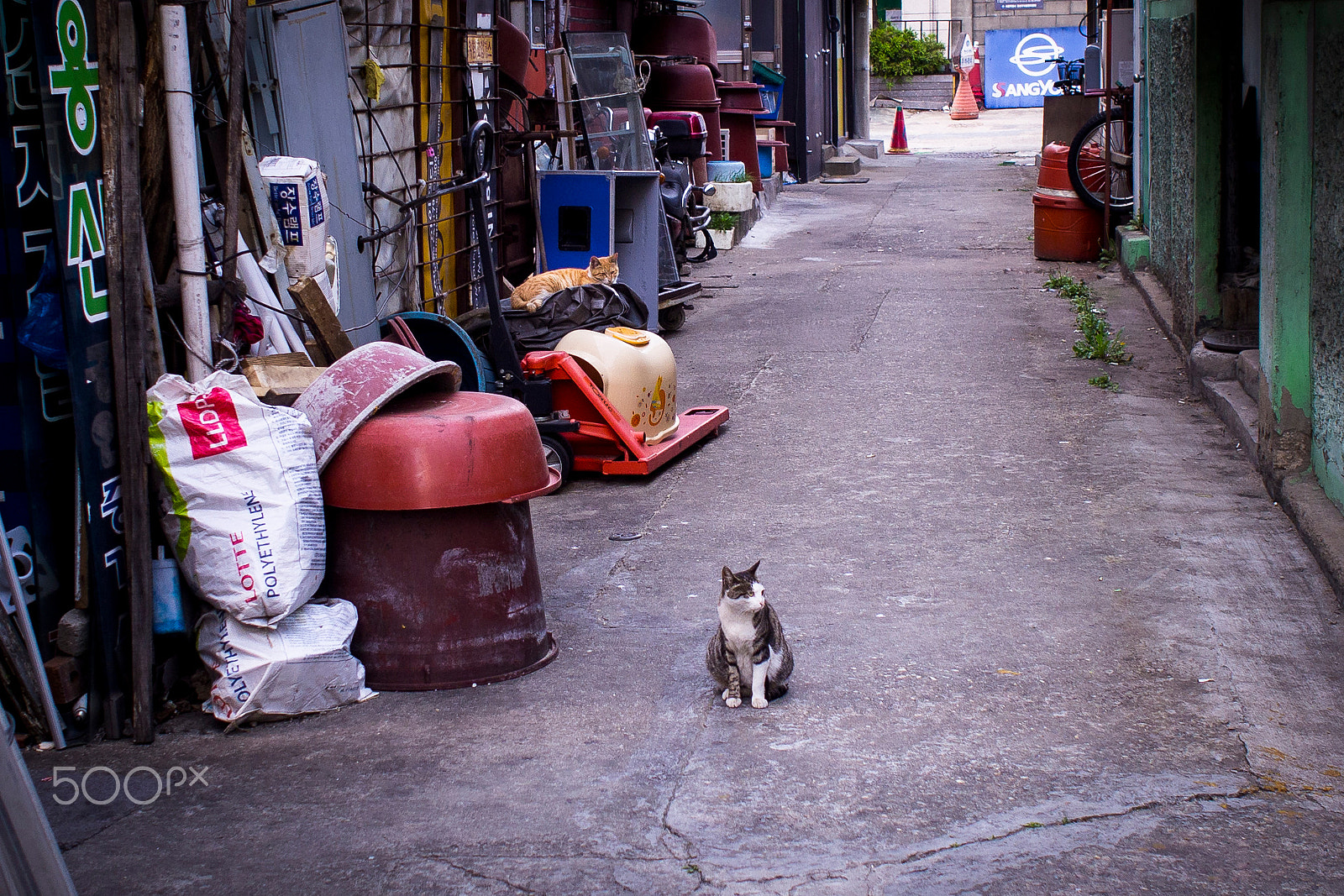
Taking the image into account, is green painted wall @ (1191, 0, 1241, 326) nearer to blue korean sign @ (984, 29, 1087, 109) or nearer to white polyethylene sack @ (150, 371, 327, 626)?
white polyethylene sack @ (150, 371, 327, 626)

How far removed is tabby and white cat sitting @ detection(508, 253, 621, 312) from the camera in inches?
299

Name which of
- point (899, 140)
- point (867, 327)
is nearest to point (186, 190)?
point (867, 327)

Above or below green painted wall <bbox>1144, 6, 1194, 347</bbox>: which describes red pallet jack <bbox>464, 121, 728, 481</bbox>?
below

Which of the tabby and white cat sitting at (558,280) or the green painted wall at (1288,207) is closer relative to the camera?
the green painted wall at (1288,207)

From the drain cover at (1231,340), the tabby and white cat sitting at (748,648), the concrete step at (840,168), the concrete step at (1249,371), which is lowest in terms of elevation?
the tabby and white cat sitting at (748,648)

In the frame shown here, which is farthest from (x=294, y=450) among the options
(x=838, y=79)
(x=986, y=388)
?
(x=838, y=79)

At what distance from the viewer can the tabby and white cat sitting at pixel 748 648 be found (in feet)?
12.7

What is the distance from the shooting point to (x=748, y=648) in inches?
154

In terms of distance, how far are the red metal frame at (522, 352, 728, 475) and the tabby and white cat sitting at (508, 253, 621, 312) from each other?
1.16 meters

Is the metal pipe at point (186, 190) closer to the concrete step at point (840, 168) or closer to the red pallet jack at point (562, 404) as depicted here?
the red pallet jack at point (562, 404)

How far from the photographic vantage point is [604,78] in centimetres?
1139

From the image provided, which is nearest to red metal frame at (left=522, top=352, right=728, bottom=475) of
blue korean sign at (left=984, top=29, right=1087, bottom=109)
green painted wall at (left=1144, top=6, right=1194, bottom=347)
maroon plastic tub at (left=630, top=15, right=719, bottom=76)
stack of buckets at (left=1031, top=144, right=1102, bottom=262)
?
green painted wall at (left=1144, top=6, right=1194, bottom=347)

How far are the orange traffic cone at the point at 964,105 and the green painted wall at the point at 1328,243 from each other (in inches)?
1241

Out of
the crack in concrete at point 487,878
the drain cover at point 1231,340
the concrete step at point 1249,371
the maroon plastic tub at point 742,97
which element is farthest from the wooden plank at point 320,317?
the maroon plastic tub at point 742,97
